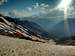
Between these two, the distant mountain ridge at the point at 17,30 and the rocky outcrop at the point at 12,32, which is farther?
the distant mountain ridge at the point at 17,30

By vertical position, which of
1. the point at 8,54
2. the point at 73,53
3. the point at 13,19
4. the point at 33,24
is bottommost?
the point at 33,24

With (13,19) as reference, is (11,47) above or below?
above

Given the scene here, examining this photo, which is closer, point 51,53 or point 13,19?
point 51,53

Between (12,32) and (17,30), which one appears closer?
(12,32)

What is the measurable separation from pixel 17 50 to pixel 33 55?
2.51 metres

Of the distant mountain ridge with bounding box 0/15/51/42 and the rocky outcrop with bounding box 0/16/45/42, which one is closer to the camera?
the rocky outcrop with bounding box 0/16/45/42

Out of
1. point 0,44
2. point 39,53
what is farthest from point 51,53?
point 0,44

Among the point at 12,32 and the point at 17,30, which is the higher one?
the point at 12,32

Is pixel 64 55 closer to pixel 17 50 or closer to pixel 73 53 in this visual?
pixel 73 53

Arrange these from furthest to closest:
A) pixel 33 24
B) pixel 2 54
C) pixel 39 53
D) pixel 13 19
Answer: pixel 33 24
pixel 13 19
pixel 39 53
pixel 2 54

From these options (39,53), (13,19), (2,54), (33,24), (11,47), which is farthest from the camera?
(33,24)

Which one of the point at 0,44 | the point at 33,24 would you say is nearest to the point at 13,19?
the point at 33,24

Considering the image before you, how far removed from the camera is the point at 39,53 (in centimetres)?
2152

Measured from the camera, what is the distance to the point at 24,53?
2097 centimetres
